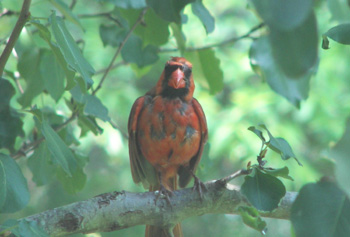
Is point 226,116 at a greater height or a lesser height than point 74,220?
lesser

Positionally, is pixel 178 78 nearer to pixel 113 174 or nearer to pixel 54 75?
pixel 54 75

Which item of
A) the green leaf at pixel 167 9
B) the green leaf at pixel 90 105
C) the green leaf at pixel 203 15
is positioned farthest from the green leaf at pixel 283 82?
the green leaf at pixel 90 105

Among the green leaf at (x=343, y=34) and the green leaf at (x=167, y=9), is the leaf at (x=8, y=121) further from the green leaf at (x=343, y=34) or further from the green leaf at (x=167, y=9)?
the green leaf at (x=343, y=34)

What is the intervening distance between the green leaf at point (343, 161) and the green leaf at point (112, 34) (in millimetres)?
2314

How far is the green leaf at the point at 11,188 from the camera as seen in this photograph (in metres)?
1.83

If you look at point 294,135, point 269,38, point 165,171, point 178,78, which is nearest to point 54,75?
point 178,78

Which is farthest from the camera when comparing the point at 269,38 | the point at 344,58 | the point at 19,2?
the point at 344,58

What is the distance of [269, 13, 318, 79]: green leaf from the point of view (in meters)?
0.69

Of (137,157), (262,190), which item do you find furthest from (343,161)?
(137,157)

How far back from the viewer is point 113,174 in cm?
862

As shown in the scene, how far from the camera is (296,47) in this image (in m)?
0.70

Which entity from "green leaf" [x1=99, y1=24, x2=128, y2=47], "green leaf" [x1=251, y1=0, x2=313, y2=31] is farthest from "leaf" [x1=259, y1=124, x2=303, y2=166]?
"green leaf" [x1=99, y1=24, x2=128, y2=47]

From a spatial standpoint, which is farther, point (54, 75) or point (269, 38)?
point (54, 75)

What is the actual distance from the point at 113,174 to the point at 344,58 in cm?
437
